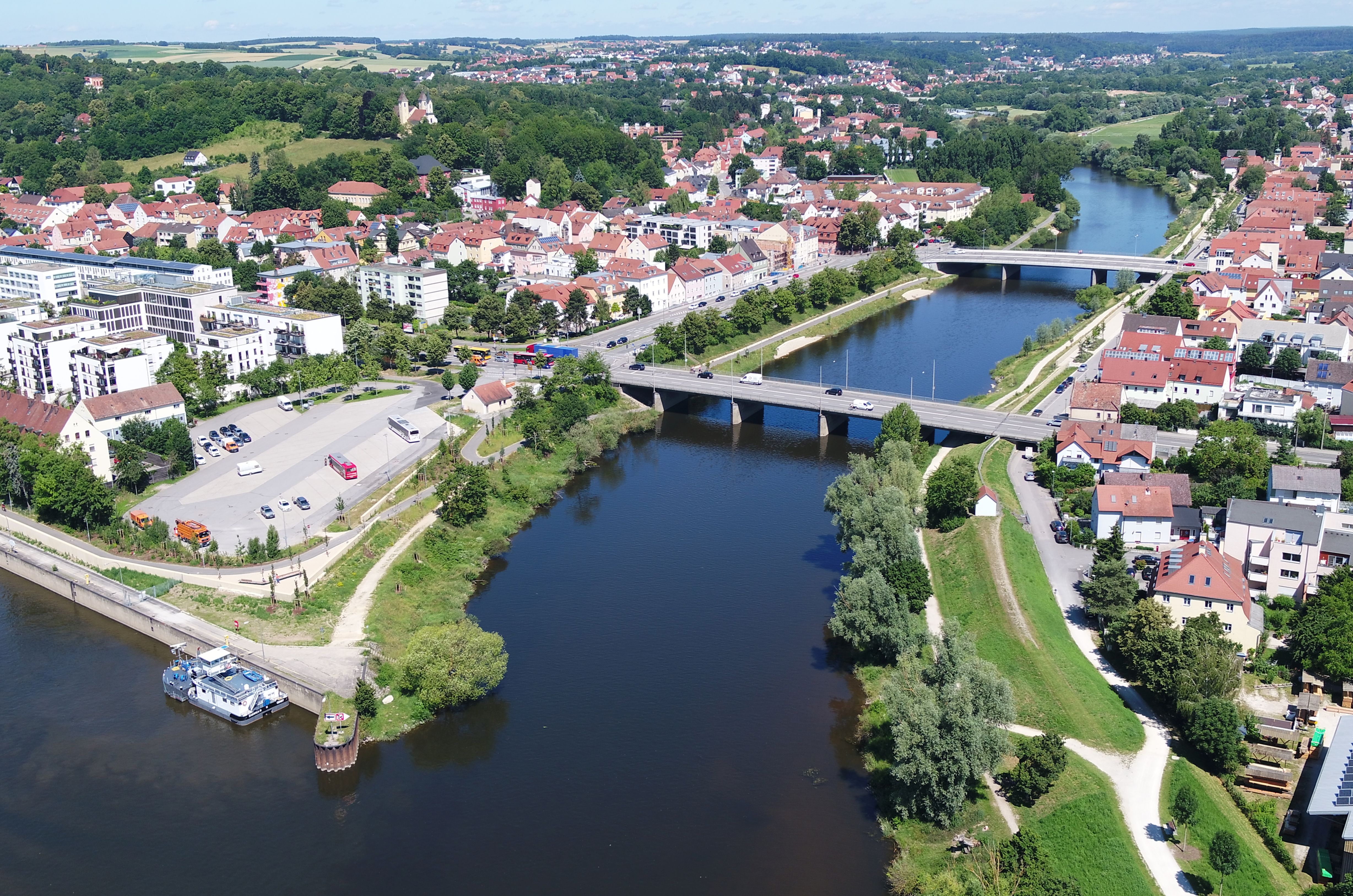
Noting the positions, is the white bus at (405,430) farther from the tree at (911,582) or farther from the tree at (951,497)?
the tree at (911,582)

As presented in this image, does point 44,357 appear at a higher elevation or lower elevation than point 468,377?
higher

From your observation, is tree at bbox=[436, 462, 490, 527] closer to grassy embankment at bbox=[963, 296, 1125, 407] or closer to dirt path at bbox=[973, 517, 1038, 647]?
dirt path at bbox=[973, 517, 1038, 647]

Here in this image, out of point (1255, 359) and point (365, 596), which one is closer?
point (365, 596)

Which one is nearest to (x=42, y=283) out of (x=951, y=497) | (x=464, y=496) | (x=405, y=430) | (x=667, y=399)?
(x=405, y=430)

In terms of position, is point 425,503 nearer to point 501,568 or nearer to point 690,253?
point 501,568

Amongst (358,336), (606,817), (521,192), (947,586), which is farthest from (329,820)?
(521,192)

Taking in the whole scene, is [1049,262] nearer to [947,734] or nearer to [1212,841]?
[947,734]

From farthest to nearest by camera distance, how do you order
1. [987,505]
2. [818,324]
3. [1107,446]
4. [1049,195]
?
[1049,195]
[818,324]
[1107,446]
[987,505]
